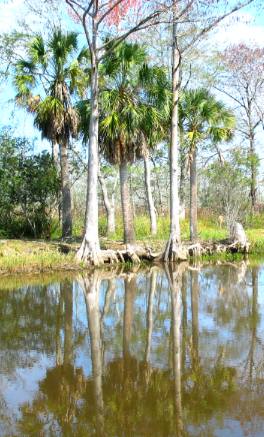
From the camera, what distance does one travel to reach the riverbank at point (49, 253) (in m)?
16.9

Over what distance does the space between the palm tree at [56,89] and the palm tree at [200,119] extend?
4.59m

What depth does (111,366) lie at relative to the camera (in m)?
7.28

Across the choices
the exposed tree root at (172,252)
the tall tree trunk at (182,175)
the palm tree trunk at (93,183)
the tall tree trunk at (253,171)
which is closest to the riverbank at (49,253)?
the exposed tree root at (172,252)

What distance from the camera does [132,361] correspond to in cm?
752

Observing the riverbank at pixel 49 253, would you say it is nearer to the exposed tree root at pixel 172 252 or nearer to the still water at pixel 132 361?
the exposed tree root at pixel 172 252

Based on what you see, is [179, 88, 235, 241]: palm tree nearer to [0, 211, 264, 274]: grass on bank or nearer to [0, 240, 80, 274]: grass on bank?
A: [0, 211, 264, 274]: grass on bank

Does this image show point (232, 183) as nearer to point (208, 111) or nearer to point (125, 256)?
point (208, 111)

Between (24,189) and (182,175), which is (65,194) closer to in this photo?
(24,189)

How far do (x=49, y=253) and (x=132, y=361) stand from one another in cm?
1086

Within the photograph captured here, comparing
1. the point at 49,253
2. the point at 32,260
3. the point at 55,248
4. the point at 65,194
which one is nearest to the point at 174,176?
the point at 65,194

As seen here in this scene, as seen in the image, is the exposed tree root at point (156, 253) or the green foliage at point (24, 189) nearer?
the exposed tree root at point (156, 253)

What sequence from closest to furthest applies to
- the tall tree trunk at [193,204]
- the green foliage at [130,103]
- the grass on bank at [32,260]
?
the grass on bank at [32,260] < the green foliage at [130,103] < the tall tree trunk at [193,204]

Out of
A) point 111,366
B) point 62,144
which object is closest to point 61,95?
point 62,144

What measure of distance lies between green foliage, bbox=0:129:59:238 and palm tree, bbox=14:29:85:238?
1.25m
